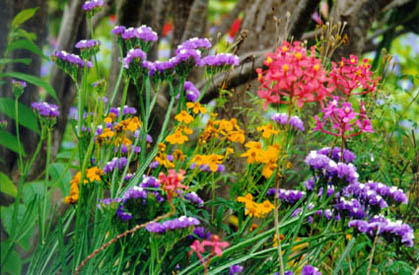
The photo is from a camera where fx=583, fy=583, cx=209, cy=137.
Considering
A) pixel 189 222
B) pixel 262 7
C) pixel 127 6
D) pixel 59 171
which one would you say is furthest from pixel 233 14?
pixel 189 222

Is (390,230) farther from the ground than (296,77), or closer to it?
closer to it

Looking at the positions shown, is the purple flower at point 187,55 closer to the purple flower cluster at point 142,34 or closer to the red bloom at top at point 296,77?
the purple flower cluster at point 142,34

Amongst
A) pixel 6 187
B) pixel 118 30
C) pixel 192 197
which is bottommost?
pixel 6 187

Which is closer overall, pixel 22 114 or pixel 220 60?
pixel 220 60

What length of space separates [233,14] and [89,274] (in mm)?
2134

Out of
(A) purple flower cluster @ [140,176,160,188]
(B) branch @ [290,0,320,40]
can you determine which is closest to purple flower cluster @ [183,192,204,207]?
(A) purple flower cluster @ [140,176,160,188]

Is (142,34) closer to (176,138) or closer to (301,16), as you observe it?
(176,138)

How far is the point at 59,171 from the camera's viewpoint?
173 centimetres

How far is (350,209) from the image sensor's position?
4.33ft

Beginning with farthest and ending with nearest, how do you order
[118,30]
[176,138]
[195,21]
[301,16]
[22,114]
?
[195,21] < [301,16] < [22,114] < [118,30] < [176,138]

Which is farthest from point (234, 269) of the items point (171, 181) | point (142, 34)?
point (142, 34)

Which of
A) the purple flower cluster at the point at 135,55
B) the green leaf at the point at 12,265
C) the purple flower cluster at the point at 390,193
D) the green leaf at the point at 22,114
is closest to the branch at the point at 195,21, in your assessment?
the green leaf at the point at 22,114

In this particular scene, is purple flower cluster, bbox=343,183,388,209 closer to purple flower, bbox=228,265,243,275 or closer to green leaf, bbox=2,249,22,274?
purple flower, bbox=228,265,243,275

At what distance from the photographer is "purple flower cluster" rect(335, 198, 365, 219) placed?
132cm
